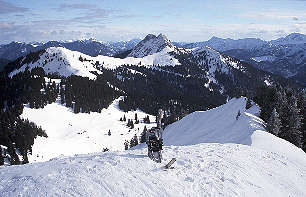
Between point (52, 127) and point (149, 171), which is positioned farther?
point (52, 127)

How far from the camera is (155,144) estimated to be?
21328 mm

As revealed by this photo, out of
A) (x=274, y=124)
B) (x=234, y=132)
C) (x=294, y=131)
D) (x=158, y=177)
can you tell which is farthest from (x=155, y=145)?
(x=294, y=131)

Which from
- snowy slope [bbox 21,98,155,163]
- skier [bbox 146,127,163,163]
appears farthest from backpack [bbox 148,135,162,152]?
snowy slope [bbox 21,98,155,163]

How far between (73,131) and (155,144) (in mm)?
105303

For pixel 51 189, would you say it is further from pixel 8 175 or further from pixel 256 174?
pixel 256 174

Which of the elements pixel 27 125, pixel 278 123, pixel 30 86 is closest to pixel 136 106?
pixel 30 86

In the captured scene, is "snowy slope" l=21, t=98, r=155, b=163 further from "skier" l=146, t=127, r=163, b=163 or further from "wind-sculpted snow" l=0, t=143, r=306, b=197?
"skier" l=146, t=127, r=163, b=163

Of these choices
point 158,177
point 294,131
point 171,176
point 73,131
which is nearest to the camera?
point 158,177

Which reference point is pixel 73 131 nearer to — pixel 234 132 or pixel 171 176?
pixel 234 132

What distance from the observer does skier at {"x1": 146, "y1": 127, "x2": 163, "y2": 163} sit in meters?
21.3

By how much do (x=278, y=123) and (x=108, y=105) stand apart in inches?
4783

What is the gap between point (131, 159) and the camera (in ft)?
71.1

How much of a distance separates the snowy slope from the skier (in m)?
75.0

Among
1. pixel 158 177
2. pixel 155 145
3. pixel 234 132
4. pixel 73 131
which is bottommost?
pixel 73 131
